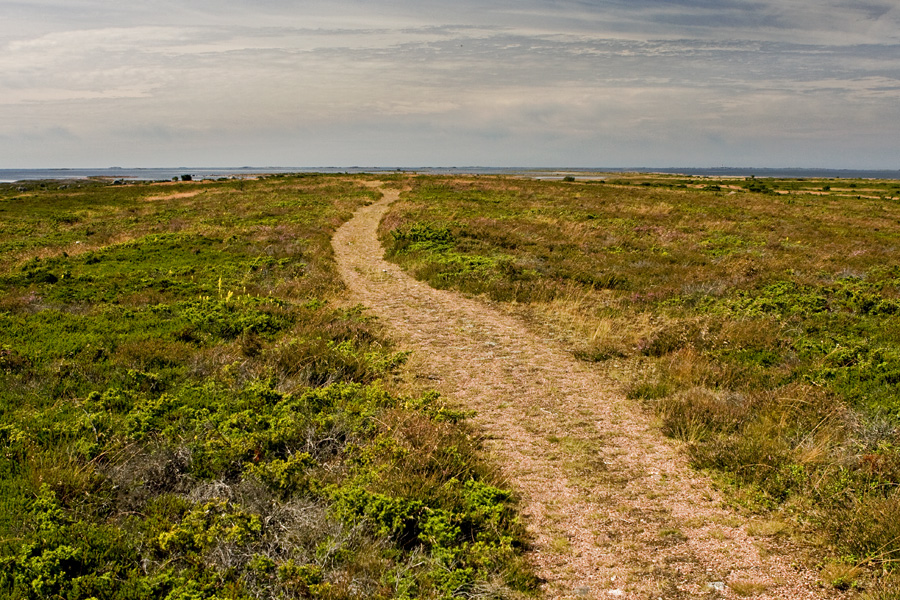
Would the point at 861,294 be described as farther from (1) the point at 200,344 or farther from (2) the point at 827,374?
(1) the point at 200,344

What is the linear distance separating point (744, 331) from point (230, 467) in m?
10.2

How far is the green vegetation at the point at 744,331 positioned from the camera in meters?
5.83

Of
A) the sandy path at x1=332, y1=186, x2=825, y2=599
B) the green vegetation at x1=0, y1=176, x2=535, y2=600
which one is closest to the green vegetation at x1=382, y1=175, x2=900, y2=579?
the sandy path at x1=332, y1=186, x2=825, y2=599

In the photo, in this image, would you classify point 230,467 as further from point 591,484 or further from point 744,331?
point 744,331

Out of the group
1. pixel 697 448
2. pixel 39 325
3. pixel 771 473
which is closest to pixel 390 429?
pixel 697 448

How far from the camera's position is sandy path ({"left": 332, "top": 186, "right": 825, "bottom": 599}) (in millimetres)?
4621

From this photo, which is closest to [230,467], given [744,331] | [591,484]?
[591,484]

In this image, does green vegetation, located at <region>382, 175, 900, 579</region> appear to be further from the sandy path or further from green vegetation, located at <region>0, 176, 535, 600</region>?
green vegetation, located at <region>0, 176, 535, 600</region>

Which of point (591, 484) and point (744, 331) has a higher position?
point (744, 331)

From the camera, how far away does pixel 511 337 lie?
37.8 feet

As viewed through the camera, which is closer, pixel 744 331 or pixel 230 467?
pixel 230 467

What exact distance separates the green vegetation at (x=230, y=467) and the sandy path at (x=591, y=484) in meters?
0.54

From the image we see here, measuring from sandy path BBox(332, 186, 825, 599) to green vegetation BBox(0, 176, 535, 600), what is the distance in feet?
1.78

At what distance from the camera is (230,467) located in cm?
598
